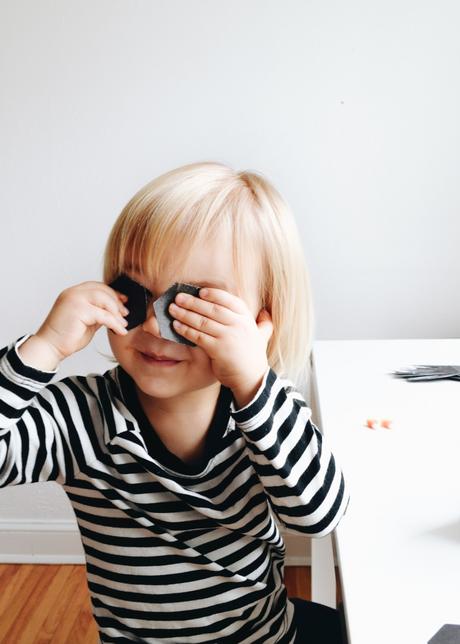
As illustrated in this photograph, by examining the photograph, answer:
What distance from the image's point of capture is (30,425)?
29.4 inches

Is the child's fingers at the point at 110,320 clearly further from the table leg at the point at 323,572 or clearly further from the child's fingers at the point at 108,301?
the table leg at the point at 323,572

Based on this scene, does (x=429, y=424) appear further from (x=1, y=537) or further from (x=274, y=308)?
(x=1, y=537)

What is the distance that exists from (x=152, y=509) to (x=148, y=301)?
216mm

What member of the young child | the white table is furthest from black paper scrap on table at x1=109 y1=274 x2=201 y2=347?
the white table

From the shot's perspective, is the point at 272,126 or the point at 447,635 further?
the point at 272,126

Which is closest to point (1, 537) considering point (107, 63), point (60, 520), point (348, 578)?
point (60, 520)

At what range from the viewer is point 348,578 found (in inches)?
23.3

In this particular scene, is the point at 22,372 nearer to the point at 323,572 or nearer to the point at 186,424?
the point at 186,424

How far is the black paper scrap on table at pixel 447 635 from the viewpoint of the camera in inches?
20.0

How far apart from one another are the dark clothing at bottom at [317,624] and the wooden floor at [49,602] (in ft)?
2.59

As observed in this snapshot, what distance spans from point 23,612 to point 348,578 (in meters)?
1.23

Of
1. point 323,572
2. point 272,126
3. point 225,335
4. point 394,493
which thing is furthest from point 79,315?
point 272,126

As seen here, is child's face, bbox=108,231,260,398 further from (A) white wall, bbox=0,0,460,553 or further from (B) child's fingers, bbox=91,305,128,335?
(A) white wall, bbox=0,0,460,553

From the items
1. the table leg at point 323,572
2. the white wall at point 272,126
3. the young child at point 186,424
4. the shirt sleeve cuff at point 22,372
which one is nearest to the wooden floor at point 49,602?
the table leg at point 323,572
